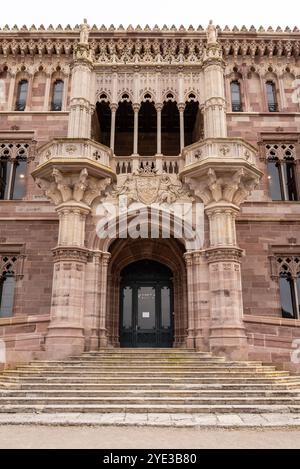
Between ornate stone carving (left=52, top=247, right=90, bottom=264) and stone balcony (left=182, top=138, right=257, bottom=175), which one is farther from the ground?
stone balcony (left=182, top=138, right=257, bottom=175)

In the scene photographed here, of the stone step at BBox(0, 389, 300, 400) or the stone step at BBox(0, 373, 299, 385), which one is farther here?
the stone step at BBox(0, 373, 299, 385)

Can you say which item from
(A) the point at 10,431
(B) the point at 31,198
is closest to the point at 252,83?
(B) the point at 31,198

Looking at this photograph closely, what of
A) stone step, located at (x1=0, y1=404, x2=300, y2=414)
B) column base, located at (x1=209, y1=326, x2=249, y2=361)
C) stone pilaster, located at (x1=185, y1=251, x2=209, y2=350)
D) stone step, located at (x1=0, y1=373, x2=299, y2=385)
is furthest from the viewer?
stone pilaster, located at (x1=185, y1=251, x2=209, y2=350)

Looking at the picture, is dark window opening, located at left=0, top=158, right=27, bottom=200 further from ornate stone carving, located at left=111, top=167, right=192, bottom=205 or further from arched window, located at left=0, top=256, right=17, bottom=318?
ornate stone carving, located at left=111, top=167, right=192, bottom=205

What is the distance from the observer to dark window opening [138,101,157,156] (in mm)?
18406

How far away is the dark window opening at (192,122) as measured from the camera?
17719 millimetres

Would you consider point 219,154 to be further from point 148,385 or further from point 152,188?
point 148,385

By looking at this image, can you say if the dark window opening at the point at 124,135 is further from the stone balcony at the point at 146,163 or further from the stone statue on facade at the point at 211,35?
the stone statue on facade at the point at 211,35

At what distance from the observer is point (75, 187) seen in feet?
47.3

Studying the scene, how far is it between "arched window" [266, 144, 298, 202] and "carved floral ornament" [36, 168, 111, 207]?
8481 millimetres

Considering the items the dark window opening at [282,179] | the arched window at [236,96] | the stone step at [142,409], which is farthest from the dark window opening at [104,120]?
the stone step at [142,409]

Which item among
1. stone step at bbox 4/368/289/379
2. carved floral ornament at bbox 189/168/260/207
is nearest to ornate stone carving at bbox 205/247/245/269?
carved floral ornament at bbox 189/168/260/207

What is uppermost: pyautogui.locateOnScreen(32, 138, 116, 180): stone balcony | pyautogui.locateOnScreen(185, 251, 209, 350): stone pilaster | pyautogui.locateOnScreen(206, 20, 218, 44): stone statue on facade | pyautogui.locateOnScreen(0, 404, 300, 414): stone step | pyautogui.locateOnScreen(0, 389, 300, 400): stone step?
pyautogui.locateOnScreen(206, 20, 218, 44): stone statue on facade
